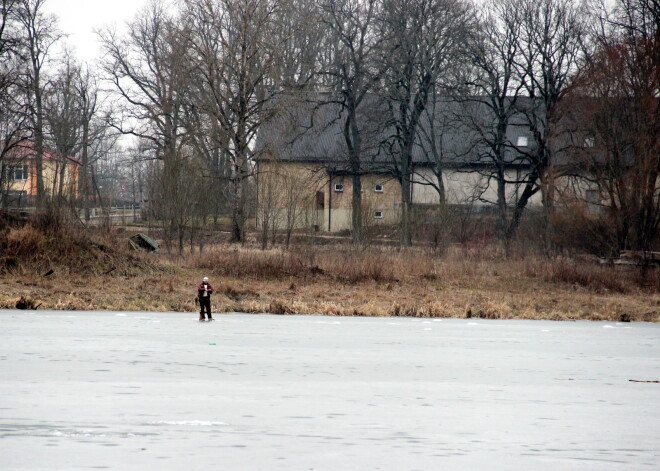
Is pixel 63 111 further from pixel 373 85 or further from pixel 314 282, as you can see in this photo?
pixel 314 282

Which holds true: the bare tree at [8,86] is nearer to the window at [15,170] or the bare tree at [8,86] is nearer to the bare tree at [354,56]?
the window at [15,170]

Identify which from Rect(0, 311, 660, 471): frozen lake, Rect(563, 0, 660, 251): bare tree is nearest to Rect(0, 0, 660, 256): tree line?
Rect(563, 0, 660, 251): bare tree

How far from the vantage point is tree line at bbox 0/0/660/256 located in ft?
123

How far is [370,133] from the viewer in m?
51.9

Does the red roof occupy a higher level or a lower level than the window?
higher

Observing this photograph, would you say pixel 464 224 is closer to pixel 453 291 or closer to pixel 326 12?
pixel 453 291

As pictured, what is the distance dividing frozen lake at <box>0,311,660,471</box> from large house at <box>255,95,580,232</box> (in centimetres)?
1916

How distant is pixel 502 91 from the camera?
165 ft

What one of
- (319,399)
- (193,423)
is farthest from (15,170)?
(193,423)

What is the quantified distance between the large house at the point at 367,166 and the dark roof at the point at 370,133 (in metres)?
0.06

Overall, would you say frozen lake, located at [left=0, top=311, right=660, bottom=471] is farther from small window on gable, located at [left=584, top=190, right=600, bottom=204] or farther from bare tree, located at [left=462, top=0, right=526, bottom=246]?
bare tree, located at [left=462, top=0, right=526, bottom=246]

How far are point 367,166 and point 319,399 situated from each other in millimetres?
42401

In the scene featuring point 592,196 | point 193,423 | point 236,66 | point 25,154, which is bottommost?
point 193,423

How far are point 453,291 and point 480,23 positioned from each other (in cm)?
2241
